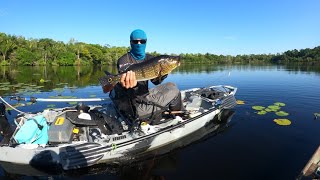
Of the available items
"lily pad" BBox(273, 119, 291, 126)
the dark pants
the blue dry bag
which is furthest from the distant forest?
the blue dry bag

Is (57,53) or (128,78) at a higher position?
(57,53)

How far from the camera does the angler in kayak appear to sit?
16.6 ft

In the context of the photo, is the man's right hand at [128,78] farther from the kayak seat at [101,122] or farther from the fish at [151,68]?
the kayak seat at [101,122]

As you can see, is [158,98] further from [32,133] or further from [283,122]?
[283,122]

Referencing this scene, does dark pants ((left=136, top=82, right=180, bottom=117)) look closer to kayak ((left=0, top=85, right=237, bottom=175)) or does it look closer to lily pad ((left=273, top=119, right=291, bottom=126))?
kayak ((left=0, top=85, right=237, bottom=175))

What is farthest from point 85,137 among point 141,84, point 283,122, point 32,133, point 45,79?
point 45,79

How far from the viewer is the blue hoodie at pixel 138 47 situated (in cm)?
632

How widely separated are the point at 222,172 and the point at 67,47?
94.0 m

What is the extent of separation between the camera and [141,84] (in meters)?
6.73

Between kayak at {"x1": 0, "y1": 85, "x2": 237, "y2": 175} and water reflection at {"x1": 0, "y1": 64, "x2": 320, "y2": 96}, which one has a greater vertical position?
water reflection at {"x1": 0, "y1": 64, "x2": 320, "y2": 96}

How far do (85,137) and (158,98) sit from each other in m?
2.35

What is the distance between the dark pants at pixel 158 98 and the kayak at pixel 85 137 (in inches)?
13.8

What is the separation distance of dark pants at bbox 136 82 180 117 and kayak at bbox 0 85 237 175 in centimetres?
35

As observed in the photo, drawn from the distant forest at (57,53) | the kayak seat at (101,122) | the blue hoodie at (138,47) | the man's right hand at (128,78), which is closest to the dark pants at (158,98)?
the kayak seat at (101,122)
